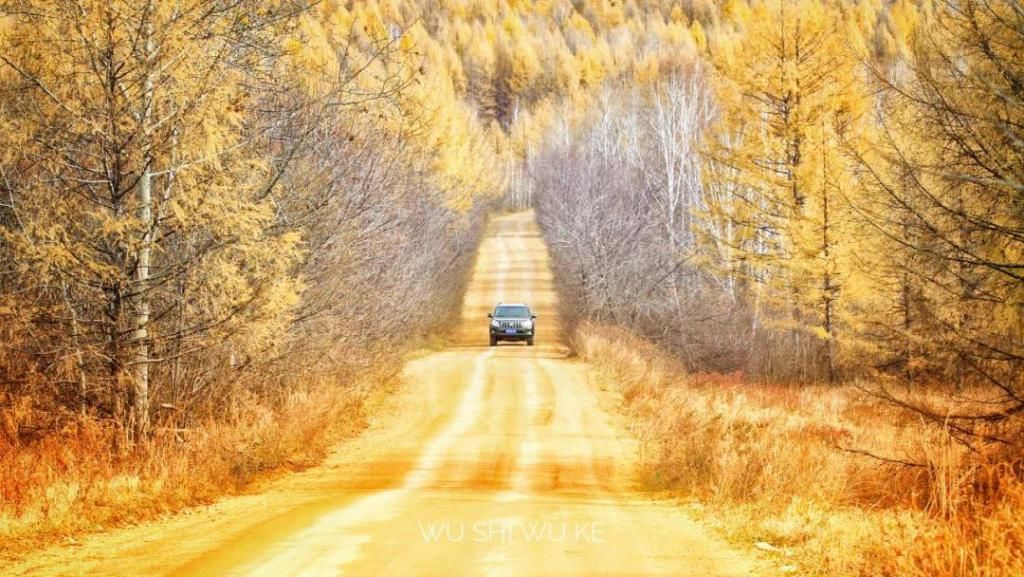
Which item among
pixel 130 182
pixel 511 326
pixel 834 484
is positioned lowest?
pixel 834 484

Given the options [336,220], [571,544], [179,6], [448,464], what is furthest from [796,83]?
[571,544]

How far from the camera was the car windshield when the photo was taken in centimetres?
4066

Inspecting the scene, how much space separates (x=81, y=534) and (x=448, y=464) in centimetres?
634

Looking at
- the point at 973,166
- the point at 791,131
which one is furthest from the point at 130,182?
the point at 791,131

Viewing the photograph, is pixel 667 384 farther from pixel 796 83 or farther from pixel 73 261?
pixel 73 261

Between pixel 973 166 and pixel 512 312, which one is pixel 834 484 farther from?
pixel 512 312

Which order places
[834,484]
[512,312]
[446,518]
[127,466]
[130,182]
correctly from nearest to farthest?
[446,518], [834,484], [127,466], [130,182], [512,312]

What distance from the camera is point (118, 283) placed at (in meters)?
11.0

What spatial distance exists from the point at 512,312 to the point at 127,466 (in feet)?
101

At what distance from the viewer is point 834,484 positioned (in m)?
10.2

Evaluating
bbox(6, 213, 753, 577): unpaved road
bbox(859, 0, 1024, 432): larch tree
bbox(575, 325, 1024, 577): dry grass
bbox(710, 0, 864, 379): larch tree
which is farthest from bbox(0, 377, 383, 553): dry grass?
bbox(710, 0, 864, 379): larch tree

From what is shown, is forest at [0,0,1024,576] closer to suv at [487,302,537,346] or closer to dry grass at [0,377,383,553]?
dry grass at [0,377,383,553]

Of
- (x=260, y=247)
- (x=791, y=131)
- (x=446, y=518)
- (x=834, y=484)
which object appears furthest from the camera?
(x=791, y=131)

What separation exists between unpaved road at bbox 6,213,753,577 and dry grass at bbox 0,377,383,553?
14.7 inches
